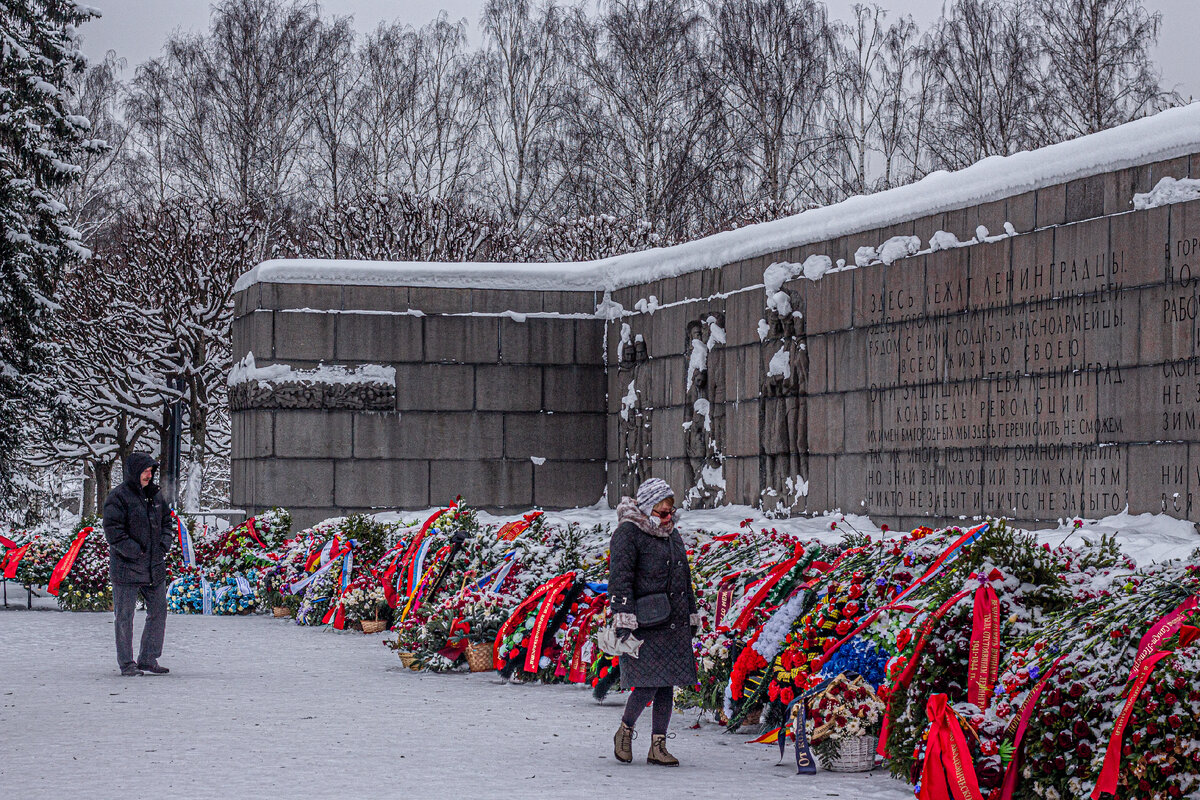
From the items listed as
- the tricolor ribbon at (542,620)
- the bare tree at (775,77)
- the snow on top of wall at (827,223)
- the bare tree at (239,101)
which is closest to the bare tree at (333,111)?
the bare tree at (239,101)

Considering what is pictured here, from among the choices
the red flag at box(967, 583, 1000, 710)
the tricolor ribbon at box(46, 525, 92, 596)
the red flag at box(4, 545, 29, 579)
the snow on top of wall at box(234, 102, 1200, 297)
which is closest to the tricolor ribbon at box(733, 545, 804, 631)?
the red flag at box(967, 583, 1000, 710)

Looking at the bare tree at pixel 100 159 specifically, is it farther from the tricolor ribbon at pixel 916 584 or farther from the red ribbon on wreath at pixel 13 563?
the tricolor ribbon at pixel 916 584

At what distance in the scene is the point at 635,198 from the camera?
112 feet

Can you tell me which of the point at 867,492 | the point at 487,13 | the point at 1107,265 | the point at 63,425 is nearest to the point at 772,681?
the point at 1107,265

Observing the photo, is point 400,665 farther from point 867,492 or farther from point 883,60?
point 883,60

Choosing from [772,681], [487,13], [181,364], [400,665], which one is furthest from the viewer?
[487,13]

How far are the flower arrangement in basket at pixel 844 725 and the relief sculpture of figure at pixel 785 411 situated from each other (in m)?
5.79

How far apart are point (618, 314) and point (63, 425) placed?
11.6 metres

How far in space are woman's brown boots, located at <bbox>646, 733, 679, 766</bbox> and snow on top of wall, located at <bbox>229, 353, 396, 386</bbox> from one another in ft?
32.7

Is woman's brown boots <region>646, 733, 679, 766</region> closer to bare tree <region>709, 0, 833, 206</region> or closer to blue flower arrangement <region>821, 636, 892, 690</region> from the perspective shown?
blue flower arrangement <region>821, 636, 892, 690</region>

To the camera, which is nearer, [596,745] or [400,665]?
[596,745]

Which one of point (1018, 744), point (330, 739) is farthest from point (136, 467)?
A: point (1018, 744)

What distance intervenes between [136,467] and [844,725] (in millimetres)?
5825

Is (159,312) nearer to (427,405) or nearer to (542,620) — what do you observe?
(427,405)
